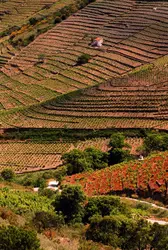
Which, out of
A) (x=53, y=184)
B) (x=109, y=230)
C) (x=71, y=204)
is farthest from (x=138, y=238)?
(x=53, y=184)

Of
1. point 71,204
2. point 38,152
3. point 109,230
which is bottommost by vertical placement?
point 38,152

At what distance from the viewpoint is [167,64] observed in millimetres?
77875

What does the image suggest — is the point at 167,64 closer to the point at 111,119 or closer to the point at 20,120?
the point at 111,119

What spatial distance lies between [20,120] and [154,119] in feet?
74.5

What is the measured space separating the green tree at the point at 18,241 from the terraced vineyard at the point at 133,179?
18372 mm

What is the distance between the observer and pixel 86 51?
9406cm

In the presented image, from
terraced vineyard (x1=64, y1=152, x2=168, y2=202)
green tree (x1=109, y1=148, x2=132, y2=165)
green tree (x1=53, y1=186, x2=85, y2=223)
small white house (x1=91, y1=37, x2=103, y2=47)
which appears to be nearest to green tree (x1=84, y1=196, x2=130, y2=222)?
green tree (x1=53, y1=186, x2=85, y2=223)

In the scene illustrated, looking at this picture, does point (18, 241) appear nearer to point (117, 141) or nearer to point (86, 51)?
point (117, 141)

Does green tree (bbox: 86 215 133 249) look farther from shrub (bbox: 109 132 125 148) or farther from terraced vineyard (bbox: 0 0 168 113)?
terraced vineyard (bbox: 0 0 168 113)

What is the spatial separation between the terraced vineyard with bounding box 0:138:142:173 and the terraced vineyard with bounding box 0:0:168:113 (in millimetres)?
5738

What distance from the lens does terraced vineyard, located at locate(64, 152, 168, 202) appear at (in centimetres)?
3994

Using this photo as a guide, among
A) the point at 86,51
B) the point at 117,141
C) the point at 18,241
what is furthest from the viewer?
the point at 86,51

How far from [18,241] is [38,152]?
3914 centimetres

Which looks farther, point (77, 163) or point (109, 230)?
point (77, 163)
